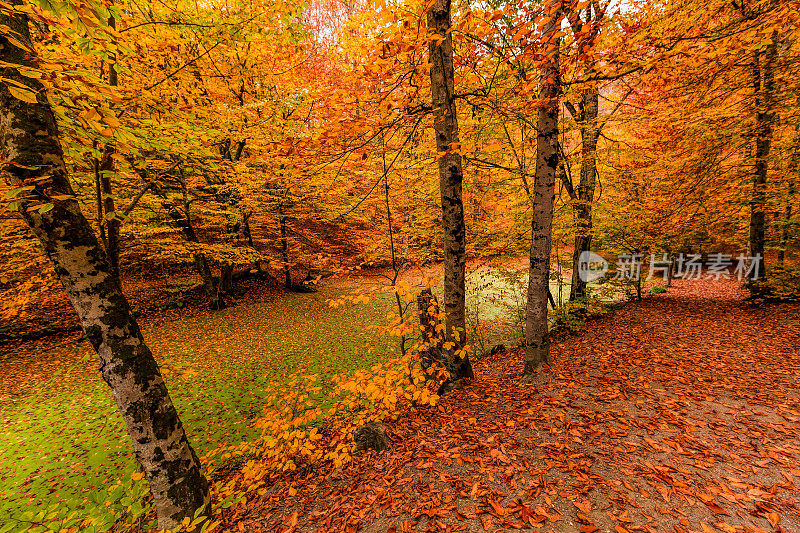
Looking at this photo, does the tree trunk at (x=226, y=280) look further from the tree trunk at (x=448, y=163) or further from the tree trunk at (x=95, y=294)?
the tree trunk at (x=448, y=163)

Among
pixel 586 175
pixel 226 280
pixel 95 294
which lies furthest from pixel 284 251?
pixel 586 175

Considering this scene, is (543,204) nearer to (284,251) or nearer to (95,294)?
(95,294)

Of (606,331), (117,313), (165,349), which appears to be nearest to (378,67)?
(117,313)

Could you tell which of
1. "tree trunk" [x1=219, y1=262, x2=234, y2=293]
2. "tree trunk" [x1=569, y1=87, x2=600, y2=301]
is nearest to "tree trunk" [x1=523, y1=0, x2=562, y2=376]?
"tree trunk" [x1=569, y1=87, x2=600, y2=301]

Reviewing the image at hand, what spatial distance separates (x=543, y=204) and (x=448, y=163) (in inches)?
76.3

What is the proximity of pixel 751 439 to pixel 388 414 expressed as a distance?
16.0 ft

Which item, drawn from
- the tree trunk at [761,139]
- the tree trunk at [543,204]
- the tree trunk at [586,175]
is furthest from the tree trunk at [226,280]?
the tree trunk at [761,139]

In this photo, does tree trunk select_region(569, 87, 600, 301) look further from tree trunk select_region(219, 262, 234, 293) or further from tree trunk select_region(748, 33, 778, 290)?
tree trunk select_region(219, 262, 234, 293)

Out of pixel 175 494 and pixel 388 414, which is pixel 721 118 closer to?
pixel 388 414

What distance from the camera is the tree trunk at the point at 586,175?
26.3ft

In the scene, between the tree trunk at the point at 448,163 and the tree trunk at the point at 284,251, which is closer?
the tree trunk at the point at 448,163

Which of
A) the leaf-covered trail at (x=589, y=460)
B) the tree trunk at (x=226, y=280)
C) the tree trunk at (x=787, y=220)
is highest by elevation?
the tree trunk at (x=787, y=220)

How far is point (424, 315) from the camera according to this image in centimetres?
516

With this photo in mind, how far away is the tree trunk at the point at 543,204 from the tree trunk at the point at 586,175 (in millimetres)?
3930
